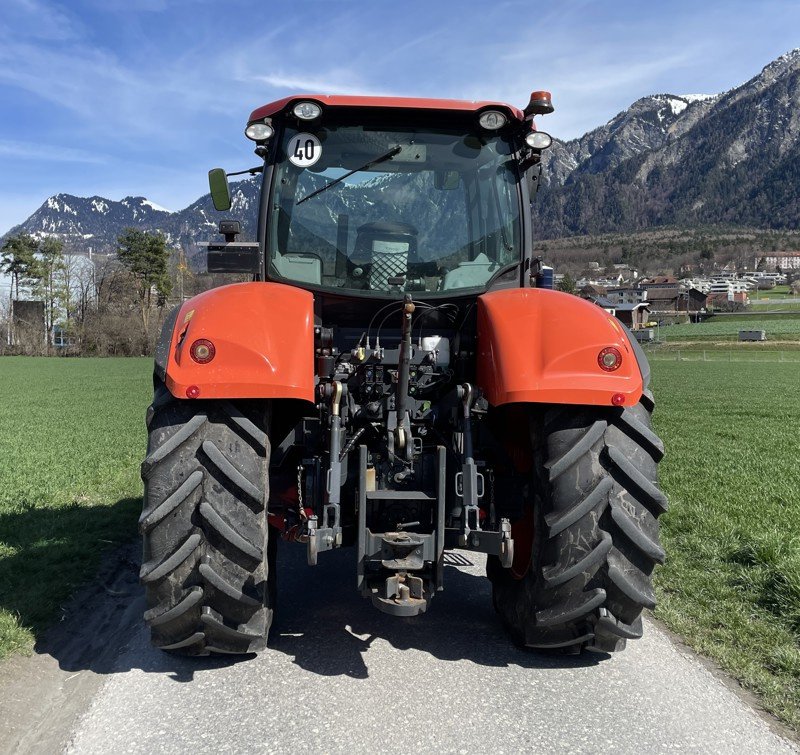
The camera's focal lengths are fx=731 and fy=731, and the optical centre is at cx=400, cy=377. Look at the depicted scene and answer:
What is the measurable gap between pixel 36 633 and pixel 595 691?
109 inches

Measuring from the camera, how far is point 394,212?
3.94 meters

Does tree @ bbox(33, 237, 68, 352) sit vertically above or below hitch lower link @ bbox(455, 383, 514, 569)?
above

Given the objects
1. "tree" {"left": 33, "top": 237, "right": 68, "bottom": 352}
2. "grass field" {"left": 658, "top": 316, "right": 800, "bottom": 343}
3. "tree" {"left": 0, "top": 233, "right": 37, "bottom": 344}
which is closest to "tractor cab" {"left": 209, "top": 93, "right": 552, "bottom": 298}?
"grass field" {"left": 658, "top": 316, "right": 800, "bottom": 343}

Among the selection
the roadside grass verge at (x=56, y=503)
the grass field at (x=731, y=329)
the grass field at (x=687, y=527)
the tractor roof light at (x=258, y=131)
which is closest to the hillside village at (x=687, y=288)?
the grass field at (x=731, y=329)

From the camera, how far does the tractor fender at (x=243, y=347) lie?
2984 mm

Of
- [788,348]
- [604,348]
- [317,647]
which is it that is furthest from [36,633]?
[788,348]

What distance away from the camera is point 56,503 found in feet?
22.9

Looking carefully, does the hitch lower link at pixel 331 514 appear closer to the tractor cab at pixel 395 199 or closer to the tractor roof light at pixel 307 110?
the tractor cab at pixel 395 199

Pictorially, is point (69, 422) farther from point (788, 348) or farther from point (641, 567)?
point (788, 348)

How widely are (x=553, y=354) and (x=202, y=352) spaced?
146 cm

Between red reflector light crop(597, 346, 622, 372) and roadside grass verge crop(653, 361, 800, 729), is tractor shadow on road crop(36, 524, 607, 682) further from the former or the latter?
red reflector light crop(597, 346, 622, 372)

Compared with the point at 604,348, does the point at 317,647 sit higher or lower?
lower

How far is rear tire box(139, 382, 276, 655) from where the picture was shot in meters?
2.98

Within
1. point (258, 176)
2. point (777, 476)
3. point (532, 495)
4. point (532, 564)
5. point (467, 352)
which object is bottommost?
point (777, 476)
